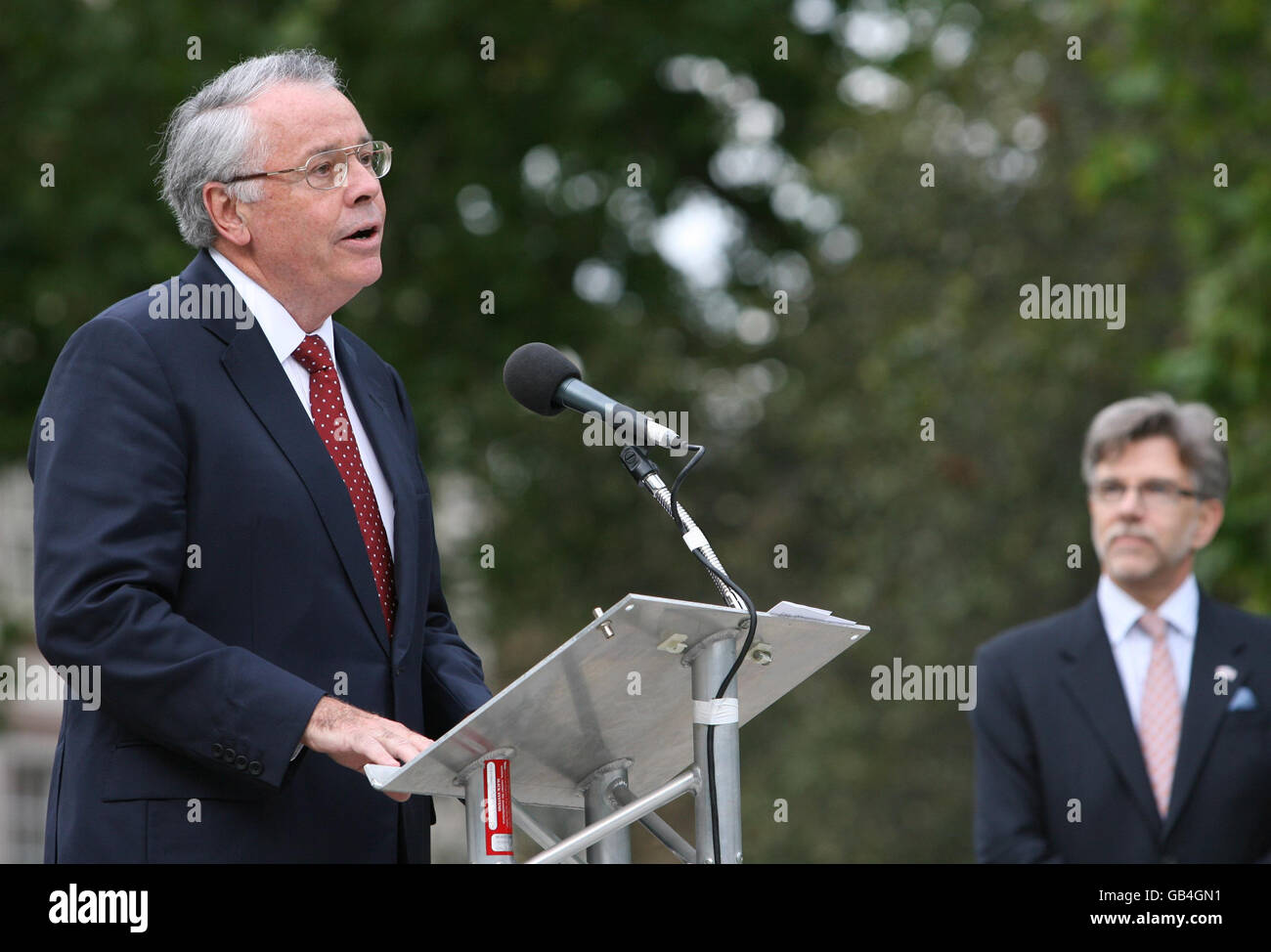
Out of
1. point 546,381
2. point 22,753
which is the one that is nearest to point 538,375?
point 546,381

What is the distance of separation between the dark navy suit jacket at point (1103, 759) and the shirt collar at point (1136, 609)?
4cm

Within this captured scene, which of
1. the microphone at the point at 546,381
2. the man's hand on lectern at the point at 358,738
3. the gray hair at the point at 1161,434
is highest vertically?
the gray hair at the point at 1161,434

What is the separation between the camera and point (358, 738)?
3.01 metres

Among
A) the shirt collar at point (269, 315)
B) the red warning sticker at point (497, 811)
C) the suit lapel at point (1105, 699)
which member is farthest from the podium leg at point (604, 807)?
the suit lapel at point (1105, 699)

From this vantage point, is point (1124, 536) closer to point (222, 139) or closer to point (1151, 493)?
point (1151, 493)

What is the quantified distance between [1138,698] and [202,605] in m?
3.02

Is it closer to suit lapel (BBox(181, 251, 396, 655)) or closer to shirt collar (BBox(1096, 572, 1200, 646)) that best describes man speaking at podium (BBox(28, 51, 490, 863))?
suit lapel (BBox(181, 251, 396, 655))

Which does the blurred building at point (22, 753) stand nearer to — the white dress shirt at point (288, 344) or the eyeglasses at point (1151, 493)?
the eyeglasses at point (1151, 493)

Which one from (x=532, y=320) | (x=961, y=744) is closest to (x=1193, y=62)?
(x=532, y=320)

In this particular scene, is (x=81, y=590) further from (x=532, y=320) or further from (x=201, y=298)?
(x=532, y=320)

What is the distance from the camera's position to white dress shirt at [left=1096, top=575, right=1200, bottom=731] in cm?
536

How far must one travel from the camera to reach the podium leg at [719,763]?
2934mm

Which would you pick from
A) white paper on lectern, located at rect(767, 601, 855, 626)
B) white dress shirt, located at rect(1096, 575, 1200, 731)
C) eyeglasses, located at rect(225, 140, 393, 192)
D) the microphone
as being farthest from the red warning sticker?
white dress shirt, located at rect(1096, 575, 1200, 731)

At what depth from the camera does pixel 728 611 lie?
9.39 feet
